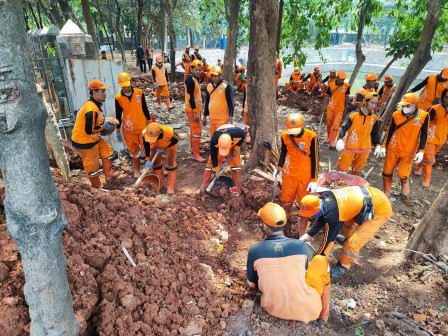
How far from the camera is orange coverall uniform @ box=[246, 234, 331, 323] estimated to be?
2523 mm

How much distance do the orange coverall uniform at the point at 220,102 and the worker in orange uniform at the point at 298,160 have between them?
6.72 feet

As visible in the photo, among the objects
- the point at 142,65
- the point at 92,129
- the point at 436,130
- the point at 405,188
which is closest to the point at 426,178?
the point at 405,188

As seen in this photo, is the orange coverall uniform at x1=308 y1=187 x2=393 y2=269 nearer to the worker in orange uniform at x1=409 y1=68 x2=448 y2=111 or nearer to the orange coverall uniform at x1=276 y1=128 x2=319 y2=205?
the orange coverall uniform at x1=276 y1=128 x2=319 y2=205

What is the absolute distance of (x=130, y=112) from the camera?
544 centimetres

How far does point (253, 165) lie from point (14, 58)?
4649mm

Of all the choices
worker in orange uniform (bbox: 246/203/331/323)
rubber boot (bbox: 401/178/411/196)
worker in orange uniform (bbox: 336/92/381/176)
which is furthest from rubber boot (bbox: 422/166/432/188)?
worker in orange uniform (bbox: 246/203/331/323)

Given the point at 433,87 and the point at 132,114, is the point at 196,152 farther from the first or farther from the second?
the point at 433,87

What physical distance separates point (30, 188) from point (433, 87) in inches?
297

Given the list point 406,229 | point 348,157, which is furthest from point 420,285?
point 348,157

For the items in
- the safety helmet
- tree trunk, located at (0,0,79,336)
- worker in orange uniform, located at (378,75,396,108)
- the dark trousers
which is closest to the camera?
tree trunk, located at (0,0,79,336)

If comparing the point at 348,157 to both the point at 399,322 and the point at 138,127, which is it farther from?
the point at 138,127

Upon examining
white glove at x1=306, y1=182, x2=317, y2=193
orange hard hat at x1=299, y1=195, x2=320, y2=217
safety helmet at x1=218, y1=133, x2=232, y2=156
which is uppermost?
safety helmet at x1=218, y1=133, x2=232, y2=156

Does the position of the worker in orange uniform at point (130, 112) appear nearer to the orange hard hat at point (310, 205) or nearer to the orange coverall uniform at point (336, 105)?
the orange hard hat at point (310, 205)

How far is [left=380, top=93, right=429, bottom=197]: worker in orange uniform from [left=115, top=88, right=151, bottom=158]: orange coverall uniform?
163 inches
